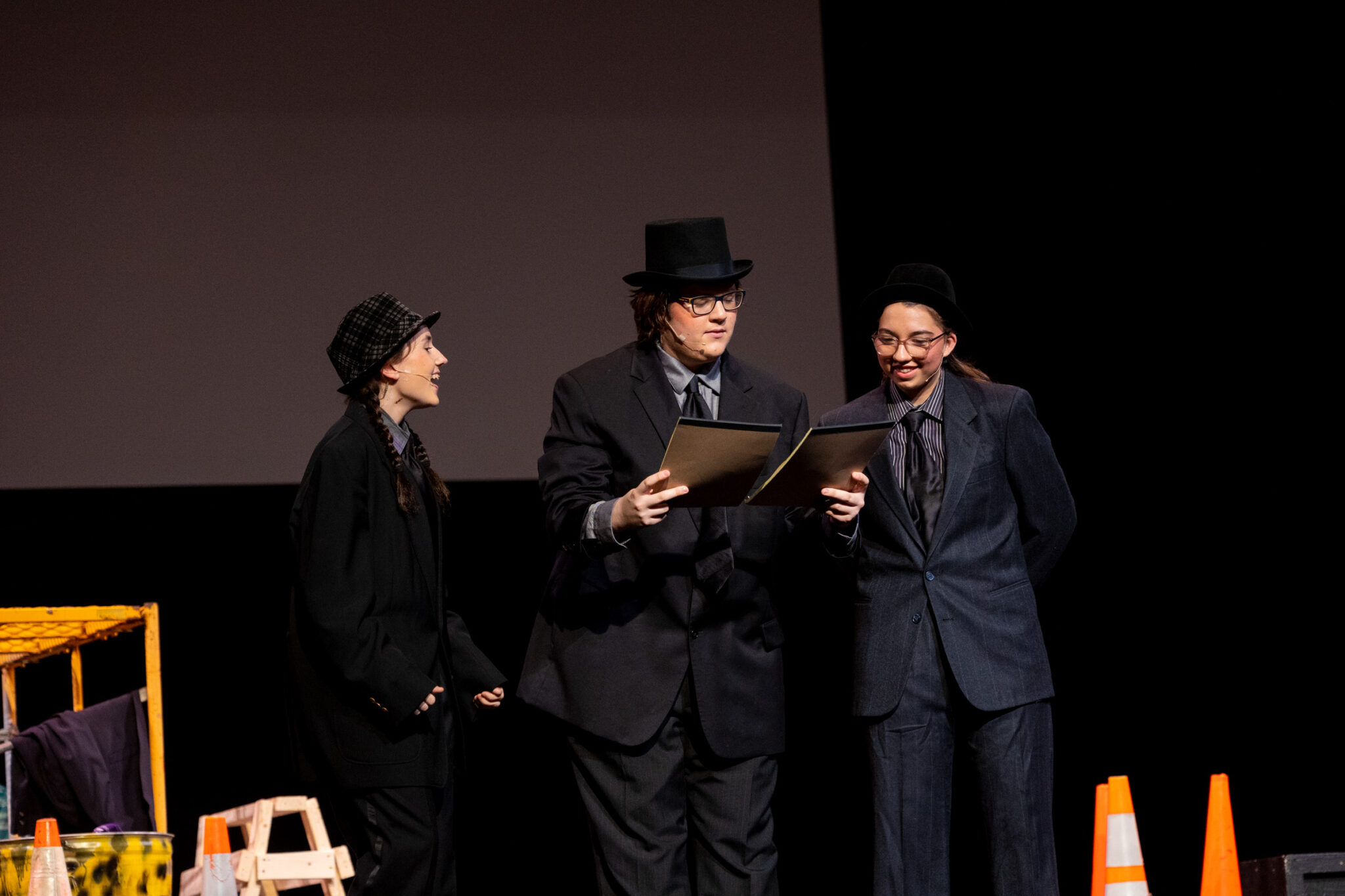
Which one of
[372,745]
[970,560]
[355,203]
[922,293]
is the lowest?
[372,745]

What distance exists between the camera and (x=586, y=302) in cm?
457

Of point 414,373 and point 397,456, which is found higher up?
point 414,373

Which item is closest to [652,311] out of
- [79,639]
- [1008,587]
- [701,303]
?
[701,303]

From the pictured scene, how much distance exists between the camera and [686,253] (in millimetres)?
2650

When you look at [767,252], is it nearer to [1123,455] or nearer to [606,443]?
[1123,455]

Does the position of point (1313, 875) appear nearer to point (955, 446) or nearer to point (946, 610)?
point (946, 610)

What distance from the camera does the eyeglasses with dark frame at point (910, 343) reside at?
9.37ft

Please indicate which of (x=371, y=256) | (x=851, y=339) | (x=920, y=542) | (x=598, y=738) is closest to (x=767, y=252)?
(x=851, y=339)

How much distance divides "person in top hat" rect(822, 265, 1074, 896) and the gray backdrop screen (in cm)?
178

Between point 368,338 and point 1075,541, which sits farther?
point 1075,541

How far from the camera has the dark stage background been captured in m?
4.43

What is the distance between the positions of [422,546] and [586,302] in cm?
198

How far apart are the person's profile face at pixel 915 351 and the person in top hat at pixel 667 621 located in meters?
0.34

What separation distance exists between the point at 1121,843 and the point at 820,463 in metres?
0.94
